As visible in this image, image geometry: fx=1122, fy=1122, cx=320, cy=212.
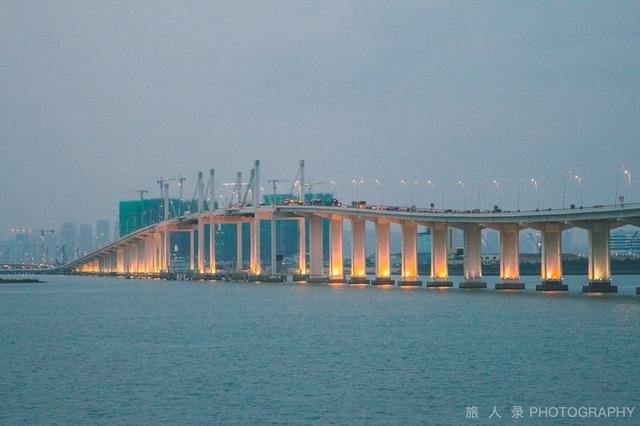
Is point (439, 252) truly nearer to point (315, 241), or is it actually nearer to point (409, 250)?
point (409, 250)

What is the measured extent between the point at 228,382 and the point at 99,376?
14.9 ft

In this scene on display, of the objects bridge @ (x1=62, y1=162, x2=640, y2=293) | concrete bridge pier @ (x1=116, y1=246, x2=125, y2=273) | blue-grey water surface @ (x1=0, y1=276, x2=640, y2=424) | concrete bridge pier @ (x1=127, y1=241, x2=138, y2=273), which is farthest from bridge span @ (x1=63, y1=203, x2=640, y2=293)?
concrete bridge pier @ (x1=116, y1=246, x2=125, y2=273)

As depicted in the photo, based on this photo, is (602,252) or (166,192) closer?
(602,252)

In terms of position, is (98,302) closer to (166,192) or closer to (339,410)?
(339,410)

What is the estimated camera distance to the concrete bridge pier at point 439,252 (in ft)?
297

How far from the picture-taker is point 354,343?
4434 cm

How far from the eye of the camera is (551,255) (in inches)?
3098

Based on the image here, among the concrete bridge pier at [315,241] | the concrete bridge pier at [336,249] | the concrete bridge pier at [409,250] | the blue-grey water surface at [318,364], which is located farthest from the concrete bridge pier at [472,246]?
the concrete bridge pier at [315,241]

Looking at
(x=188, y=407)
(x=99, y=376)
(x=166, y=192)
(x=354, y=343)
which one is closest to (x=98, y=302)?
(x=354, y=343)

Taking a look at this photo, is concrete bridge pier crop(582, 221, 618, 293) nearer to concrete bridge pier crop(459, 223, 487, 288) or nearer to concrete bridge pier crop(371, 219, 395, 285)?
concrete bridge pier crop(459, 223, 487, 288)

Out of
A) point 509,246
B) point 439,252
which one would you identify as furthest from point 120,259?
point 509,246

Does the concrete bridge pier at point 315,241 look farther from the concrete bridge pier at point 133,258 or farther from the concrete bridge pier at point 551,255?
the concrete bridge pier at point 133,258

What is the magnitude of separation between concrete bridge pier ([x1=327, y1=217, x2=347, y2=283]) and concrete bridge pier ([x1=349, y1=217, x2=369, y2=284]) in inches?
75.2

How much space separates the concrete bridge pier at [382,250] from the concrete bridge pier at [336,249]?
4860 mm
